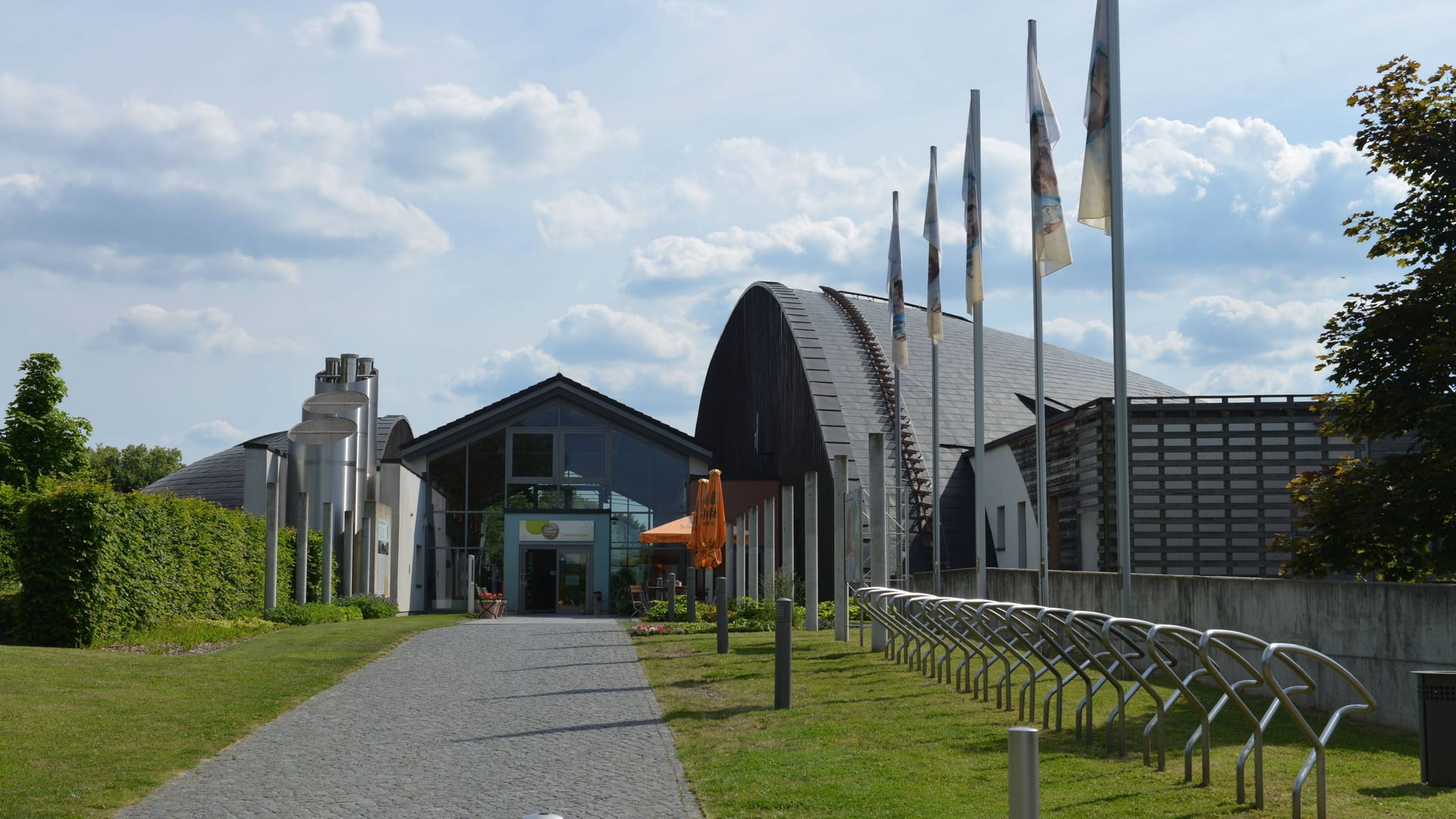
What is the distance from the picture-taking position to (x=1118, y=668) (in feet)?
41.1

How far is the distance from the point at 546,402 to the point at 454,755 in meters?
29.8

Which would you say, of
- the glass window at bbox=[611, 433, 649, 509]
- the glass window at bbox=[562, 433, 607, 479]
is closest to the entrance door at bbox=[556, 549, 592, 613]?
the glass window at bbox=[611, 433, 649, 509]

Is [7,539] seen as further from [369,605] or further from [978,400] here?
[978,400]

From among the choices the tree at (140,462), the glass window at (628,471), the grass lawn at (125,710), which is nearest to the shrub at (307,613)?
the grass lawn at (125,710)

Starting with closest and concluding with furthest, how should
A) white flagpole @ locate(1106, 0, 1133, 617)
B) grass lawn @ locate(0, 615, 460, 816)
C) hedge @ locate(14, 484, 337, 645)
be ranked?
grass lawn @ locate(0, 615, 460, 816)
white flagpole @ locate(1106, 0, 1133, 617)
hedge @ locate(14, 484, 337, 645)

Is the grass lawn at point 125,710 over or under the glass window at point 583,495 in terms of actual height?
under

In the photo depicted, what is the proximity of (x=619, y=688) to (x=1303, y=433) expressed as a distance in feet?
47.1

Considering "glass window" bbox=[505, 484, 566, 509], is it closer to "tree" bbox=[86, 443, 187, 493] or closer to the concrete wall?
the concrete wall

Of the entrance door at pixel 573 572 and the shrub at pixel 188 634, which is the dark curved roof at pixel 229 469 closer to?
the entrance door at pixel 573 572

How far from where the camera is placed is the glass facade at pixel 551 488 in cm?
3769

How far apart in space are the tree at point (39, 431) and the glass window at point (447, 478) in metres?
10.3

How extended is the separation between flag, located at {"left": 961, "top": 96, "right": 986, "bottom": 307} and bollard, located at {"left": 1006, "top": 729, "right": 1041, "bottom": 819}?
47.6 feet

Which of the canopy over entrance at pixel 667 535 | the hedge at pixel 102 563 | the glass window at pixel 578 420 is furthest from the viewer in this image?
the glass window at pixel 578 420

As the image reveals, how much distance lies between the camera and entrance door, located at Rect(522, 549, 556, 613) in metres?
37.2
